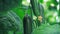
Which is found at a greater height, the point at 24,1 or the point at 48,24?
the point at 24,1

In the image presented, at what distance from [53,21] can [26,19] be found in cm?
13

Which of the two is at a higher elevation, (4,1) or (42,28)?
(4,1)

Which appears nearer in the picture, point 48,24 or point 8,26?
point 8,26

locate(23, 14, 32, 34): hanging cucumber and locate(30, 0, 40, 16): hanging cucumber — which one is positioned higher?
locate(30, 0, 40, 16): hanging cucumber

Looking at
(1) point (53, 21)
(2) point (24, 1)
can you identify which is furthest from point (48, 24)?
(2) point (24, 1)

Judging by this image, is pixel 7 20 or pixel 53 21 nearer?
pixel 7 20

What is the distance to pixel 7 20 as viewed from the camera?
56 cm

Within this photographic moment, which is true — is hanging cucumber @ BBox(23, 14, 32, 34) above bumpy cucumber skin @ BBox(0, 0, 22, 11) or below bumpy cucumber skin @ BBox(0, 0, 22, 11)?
below

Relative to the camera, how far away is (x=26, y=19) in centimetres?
60

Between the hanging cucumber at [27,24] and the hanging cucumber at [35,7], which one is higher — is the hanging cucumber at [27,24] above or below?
below

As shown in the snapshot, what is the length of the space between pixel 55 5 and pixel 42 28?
120 mm

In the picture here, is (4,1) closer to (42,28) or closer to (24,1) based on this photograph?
(24,1)

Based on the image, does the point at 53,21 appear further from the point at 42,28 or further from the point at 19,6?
the point at 19,6

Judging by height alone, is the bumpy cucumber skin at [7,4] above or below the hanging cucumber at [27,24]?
above
